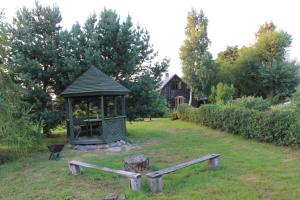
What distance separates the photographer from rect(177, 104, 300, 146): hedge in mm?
8953

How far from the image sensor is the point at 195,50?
33.2 meters

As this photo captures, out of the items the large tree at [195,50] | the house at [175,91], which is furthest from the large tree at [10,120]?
the house at [175,91]

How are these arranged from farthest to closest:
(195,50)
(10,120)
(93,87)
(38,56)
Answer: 1. (195,50)
2. (38,56)
3. (93,87)
4. (10,120)

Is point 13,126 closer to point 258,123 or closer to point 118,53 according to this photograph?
point 118,53

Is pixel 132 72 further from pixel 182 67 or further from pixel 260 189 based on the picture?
pixel 182 67

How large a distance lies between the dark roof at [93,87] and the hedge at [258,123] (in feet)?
17.0

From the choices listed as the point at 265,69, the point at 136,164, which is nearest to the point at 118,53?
the point at 136,164

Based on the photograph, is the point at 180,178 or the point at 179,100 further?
the point at 179,100

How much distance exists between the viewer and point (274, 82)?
29375 millimetres

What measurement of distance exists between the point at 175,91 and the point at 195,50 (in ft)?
19.2

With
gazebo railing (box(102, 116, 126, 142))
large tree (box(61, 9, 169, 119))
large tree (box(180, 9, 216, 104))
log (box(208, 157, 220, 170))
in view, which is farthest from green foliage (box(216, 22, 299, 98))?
log (box(208, 157, 220, 170))

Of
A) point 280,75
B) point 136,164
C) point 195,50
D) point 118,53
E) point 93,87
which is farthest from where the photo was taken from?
point 195,50

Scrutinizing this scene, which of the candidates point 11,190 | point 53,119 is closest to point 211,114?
point 53,119

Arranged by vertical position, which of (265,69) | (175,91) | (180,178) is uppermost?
(265,69)
